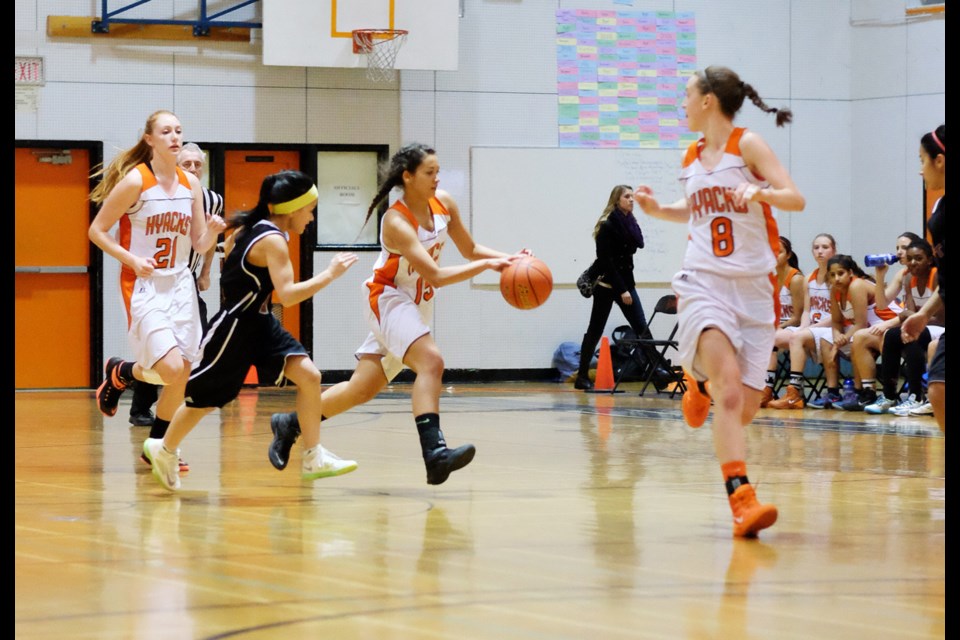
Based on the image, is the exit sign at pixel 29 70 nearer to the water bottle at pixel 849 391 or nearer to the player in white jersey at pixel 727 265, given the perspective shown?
the water bottle at pixel 849 391

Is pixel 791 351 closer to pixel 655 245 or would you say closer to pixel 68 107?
pixel 655 245

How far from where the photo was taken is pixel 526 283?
6270mm

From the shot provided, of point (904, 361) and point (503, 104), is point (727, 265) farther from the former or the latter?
point (503, 104)

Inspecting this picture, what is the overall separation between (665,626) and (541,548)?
129 cm

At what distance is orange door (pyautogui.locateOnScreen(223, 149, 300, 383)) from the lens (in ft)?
48.5

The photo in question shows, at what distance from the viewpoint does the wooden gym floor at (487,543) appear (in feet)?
12.2

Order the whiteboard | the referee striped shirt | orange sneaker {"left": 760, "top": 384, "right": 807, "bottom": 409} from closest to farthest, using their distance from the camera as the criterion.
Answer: the referee striped shirt < orange sneaker {"left": 760, "top": 384, "right": 807, "bottom": 409} < the whiteboard

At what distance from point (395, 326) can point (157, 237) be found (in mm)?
1715

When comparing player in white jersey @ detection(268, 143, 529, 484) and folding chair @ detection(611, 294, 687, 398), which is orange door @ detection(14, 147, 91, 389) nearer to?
folding chair @ detection(611, 294, 687, 398)

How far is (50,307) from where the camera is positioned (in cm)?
1438

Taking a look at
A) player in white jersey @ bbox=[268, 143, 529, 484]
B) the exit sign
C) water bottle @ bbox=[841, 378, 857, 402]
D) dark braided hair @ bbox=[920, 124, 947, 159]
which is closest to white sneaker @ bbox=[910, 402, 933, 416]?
water bottle @ bbox=[841, 378, 857, 402]

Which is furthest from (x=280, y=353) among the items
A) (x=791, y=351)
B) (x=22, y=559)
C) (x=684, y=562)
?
(x=791, y=351)

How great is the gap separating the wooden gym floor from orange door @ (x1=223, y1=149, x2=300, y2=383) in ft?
19.6

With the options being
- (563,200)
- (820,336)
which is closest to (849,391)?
(820,336)
